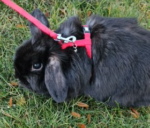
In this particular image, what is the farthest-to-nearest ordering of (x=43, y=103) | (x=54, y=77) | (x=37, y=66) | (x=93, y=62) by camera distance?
(x=43, y=103), (x=93, y=62), (x=37, y=66), (x=54, y=77)

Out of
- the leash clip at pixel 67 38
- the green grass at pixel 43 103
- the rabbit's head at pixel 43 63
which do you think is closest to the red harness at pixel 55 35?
the leash clip at pixel 67 38

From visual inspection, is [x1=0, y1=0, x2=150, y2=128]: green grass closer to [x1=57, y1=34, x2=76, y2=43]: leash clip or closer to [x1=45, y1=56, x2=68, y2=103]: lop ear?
[x1=45, y1=56, x2=68, y2=103]: lop ear

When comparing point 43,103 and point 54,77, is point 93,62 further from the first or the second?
point 43,103

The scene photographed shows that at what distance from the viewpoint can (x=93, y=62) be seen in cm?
303

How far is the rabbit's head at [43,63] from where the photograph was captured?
2822mm

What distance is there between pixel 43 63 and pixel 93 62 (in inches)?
19.6

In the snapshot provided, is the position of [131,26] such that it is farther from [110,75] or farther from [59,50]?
[59,50]

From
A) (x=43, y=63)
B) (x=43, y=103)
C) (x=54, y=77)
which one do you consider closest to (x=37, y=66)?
(x=43, y=63)

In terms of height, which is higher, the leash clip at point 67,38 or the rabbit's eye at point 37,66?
the leash clip at point 67,38

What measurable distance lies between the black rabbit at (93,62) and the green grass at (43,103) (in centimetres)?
34

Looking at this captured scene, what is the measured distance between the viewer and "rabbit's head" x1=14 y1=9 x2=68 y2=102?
9.26ft

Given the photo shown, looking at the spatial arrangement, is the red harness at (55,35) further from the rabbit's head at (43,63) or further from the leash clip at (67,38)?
the rabbit's head at (43,63)

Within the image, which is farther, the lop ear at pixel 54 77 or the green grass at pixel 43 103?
the green grass at pixel 43 103

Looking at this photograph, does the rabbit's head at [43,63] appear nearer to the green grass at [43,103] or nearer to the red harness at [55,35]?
the red harness at [55,35]
